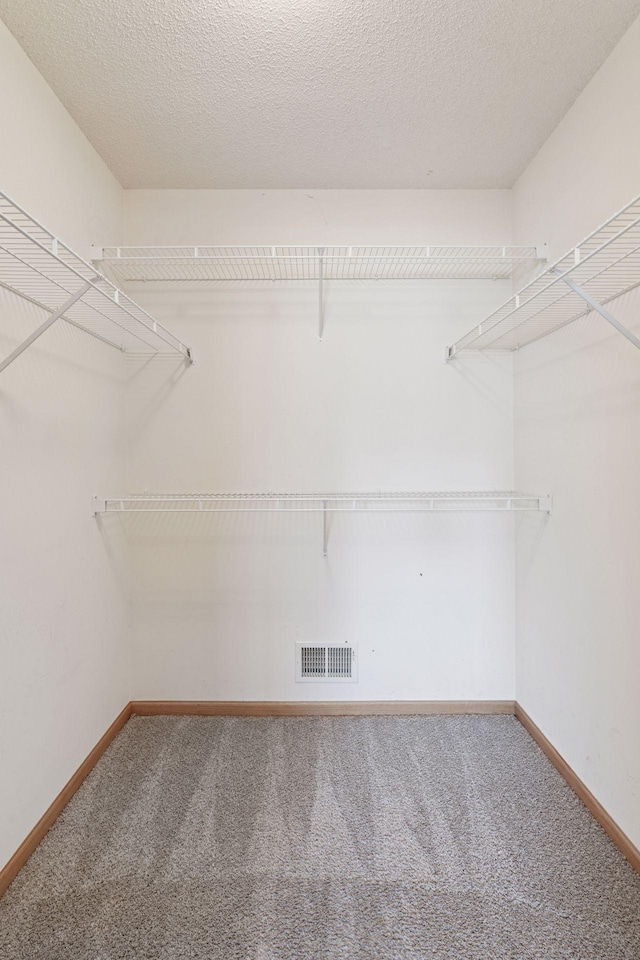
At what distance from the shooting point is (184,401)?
6.45 ft

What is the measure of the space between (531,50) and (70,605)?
2305 mm

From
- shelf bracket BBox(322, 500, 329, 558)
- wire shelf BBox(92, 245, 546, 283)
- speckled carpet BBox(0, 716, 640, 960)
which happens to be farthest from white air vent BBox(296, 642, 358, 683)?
wire shelf BBox(92, 245, 546, 283)

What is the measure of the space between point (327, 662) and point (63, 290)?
1765mm

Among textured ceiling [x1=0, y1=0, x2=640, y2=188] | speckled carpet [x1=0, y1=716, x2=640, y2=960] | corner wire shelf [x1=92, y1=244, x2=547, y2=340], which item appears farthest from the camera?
corner wire shelf [x1=92, y1=244, x2=547, y2=340]

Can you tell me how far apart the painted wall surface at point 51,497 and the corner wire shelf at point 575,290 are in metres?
1.48

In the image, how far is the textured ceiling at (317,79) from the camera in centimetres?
119

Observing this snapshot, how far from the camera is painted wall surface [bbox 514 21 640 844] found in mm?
1273

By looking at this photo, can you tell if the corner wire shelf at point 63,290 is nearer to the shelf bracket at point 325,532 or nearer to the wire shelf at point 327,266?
the wire shelf at point 327,266

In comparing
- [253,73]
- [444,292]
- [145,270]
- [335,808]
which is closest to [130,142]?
[145,270]

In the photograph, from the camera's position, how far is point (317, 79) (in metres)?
1.38

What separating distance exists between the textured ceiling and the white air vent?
2.05 meters

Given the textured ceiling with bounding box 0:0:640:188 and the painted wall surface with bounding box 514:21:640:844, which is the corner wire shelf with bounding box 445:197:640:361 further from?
the textured ceiling with bounding box 0:0:640:188

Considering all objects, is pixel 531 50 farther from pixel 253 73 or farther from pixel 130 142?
pixel 130 142

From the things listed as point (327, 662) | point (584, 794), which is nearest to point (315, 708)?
point (327, 662)
